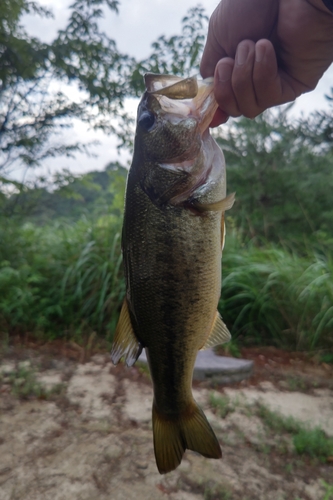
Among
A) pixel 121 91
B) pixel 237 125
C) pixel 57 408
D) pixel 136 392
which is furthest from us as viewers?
pixel 237 125

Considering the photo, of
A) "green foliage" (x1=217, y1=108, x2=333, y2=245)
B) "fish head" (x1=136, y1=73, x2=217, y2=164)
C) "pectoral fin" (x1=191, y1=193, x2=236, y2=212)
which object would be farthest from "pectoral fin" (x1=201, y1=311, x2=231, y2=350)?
"green foliage" (x1=217, y1=108, x2=333, y2=245)

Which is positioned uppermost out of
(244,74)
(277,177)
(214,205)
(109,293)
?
(277,177)

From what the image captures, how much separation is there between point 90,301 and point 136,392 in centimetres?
159

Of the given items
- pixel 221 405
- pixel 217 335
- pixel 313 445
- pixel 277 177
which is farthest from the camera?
pixel 277 177

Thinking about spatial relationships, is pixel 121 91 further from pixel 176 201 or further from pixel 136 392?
pixel 176 201

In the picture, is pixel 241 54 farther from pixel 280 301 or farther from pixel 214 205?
pixel 280 301

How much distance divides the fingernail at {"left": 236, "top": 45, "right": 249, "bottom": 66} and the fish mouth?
0.42 ft

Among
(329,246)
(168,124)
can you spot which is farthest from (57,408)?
(329,246)

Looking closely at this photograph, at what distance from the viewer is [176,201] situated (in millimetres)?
1418

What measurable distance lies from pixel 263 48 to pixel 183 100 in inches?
14.1

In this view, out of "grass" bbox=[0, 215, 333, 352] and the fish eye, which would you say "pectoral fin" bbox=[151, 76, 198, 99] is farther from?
"grass" bbox=[0, 215, 333, 352]

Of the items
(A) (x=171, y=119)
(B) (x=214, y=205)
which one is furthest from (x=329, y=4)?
Result: (B) (x=214, y=205)

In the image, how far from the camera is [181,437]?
1.54m

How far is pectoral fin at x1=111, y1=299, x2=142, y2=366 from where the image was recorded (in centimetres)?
147
